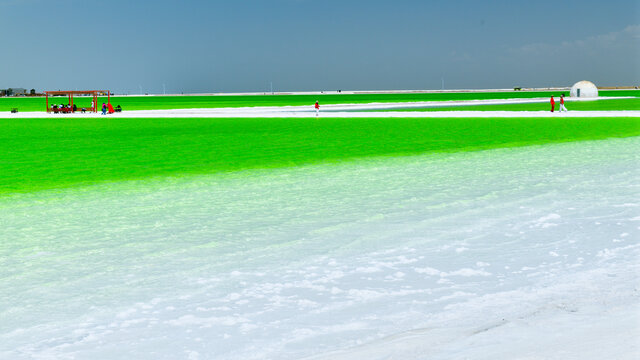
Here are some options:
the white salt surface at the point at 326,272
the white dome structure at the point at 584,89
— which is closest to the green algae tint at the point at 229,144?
the white salt surface at the point at 326,272

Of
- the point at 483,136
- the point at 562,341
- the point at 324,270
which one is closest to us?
the point at 562,341

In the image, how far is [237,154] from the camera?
20.6 m

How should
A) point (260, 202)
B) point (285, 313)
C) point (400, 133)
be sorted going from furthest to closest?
point (400, 133) < point (260, 202) < point (285, 313)

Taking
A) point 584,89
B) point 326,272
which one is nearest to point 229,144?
point 326,272

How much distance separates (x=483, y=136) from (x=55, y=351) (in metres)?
21.5

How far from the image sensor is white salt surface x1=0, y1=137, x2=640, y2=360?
5.57 m

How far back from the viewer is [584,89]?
8894 cm

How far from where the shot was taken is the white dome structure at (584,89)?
88.6 metres

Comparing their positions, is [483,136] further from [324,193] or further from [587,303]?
[587,303]

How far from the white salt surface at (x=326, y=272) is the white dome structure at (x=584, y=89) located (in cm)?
7943

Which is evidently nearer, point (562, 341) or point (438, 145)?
point (562, 341)

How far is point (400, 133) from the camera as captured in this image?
91.7 ft

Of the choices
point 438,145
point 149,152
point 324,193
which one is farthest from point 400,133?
point 324,193

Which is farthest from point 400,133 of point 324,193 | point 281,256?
point 281,256
